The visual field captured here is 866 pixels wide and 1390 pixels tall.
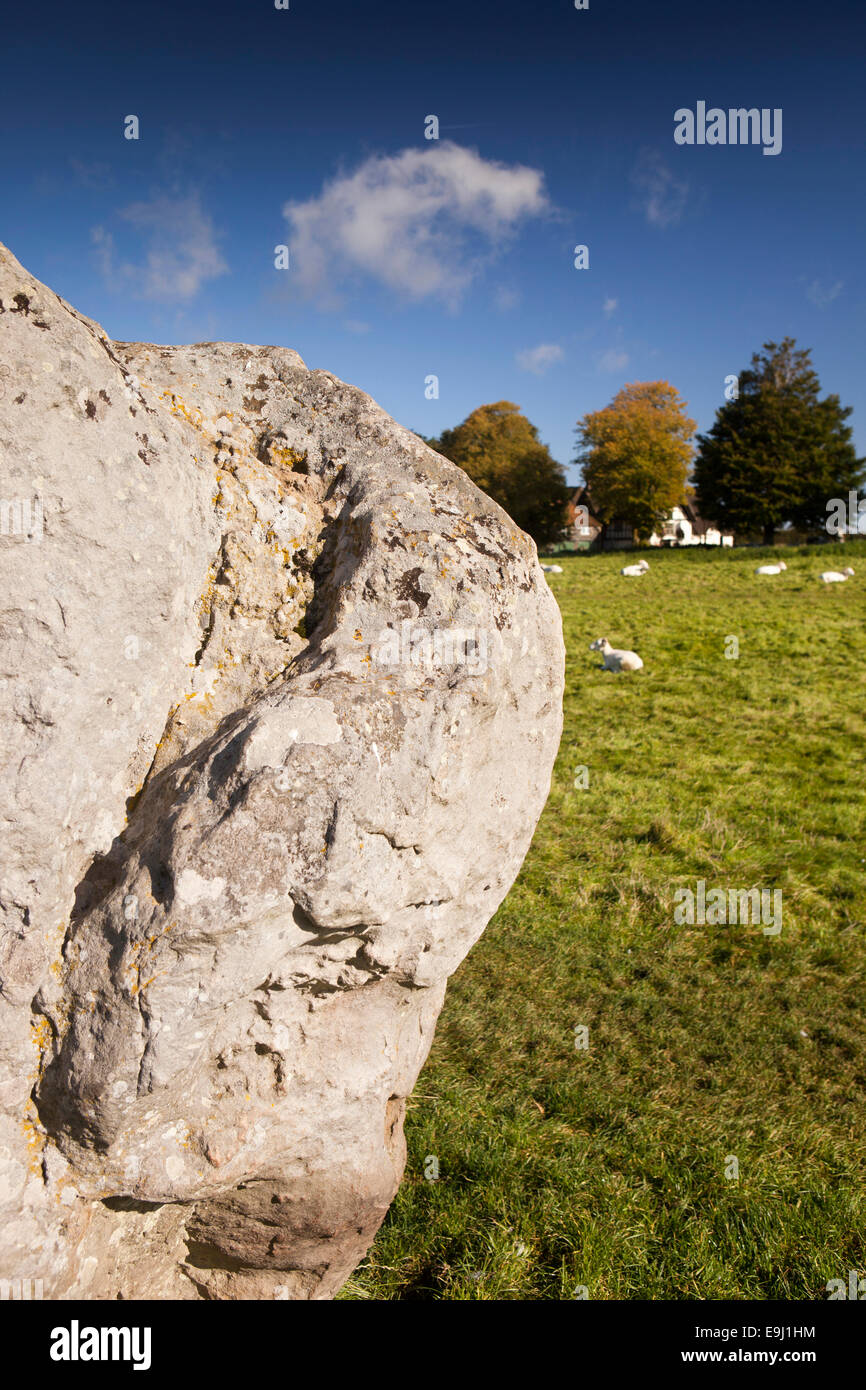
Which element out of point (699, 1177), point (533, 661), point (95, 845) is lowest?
point (699, 1177)

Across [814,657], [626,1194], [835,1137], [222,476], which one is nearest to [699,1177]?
[626,1194]

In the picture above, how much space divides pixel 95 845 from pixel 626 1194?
3368 mm

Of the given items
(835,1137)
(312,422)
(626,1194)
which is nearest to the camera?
(312,422)

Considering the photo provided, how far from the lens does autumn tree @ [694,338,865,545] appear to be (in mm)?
50531

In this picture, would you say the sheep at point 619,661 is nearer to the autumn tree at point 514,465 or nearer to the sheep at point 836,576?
the sheep at point 836,576

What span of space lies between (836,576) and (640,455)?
84.8 ft

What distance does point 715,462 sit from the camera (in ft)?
172

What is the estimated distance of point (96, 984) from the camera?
9.15ft

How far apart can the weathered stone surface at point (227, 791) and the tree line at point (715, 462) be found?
47.9 m

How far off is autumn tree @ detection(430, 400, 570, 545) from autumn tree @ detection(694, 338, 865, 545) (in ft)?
30.9

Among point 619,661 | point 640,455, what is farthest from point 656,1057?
point 640,455

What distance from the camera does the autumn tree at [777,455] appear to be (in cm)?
5053

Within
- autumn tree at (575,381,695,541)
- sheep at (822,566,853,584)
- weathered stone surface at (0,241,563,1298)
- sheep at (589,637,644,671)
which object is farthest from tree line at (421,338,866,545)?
weathered stone surface at (0,241,563,1298)

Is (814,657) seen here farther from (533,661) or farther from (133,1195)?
(133,1195)
